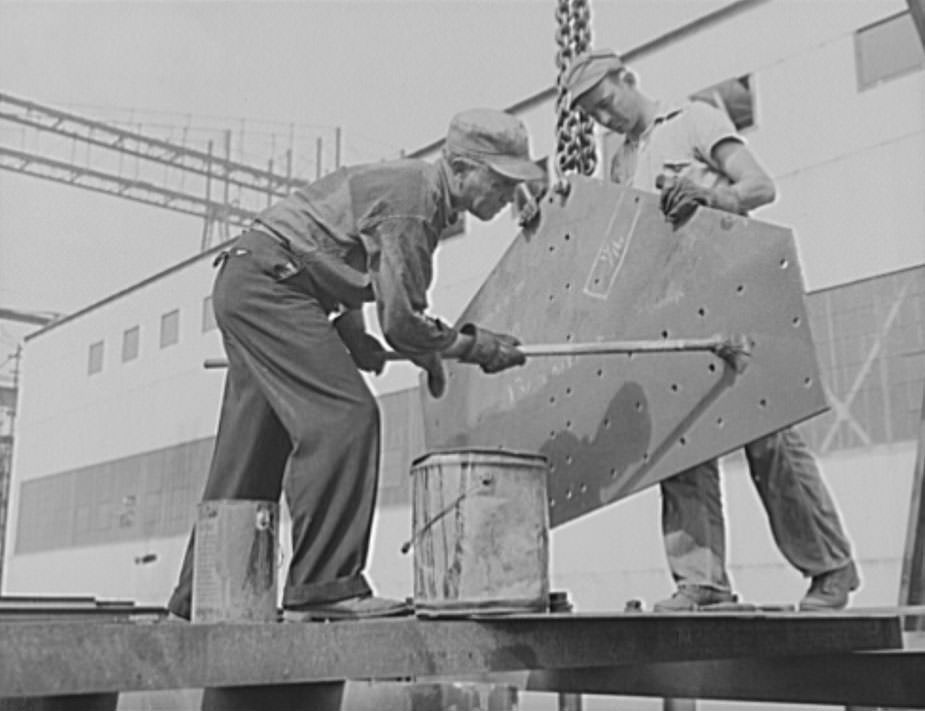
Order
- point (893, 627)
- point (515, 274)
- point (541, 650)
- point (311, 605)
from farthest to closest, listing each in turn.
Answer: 1. point (515, 274)
2. point (893, 627)
3. point (311, 605)
4. point (541, 650)

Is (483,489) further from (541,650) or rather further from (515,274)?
(515,274)

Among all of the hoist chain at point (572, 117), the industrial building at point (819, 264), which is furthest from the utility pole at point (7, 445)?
the hoist chain at point (572, 117)

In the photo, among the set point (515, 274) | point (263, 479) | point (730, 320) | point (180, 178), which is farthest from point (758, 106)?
point (180, 178)

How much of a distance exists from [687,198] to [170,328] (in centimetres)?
1147

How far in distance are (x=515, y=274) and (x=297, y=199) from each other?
1005 mm

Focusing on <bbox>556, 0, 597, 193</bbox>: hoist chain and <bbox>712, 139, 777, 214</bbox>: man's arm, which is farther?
<bbox>556, 0, 597, 193</bbox>: hoist chain

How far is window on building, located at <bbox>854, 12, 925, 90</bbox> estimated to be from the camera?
6.65m

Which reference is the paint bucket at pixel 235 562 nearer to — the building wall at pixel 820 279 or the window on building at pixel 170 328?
the building wall at pixel 820 279

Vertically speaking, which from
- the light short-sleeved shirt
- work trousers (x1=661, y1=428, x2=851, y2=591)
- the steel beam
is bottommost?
the steel beam

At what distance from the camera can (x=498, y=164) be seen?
96.6 inches

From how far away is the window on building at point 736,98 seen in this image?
7.56m

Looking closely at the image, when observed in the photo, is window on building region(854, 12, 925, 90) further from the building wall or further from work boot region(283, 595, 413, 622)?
work boot region(283, 595, 413, 622)

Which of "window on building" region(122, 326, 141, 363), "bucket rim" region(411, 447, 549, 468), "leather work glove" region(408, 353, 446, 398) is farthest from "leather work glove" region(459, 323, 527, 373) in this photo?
"window on building" region(122, 326, 141, 363)

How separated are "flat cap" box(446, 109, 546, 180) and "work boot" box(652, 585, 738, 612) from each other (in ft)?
3.60
